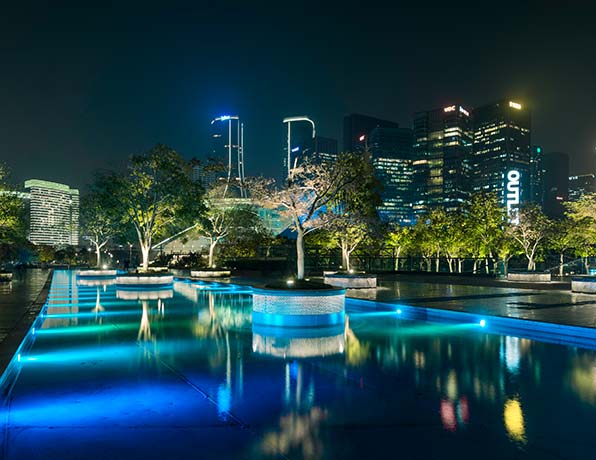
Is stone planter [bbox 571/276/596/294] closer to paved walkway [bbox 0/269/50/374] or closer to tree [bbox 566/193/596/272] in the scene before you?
tree [bbox 566/193/596/272]

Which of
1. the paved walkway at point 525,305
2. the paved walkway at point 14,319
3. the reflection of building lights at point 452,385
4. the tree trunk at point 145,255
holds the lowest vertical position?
the reflection of building lights at point 452,385

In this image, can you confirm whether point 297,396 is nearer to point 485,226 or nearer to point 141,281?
point 141,281

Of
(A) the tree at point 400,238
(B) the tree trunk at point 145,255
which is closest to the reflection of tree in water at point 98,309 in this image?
(B) the tree trunk at point 145,255

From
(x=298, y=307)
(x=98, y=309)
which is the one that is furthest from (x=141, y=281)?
(x=298, y=307)

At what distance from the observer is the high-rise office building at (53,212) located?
53.2 m

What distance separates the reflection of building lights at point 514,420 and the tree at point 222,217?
30470 mm

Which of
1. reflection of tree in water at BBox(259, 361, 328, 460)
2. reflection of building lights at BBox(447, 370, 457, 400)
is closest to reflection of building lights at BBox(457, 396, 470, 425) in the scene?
reflection of building lights at BBox(447, 370, 457, 400)

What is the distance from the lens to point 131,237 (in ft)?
150

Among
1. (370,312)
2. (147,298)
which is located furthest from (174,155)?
(370,312)

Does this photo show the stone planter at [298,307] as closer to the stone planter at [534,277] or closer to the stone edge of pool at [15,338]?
the stone edge of pool at [15,338]

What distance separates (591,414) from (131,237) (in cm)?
4426

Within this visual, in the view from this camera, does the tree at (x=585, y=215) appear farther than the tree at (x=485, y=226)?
No

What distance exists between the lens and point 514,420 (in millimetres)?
5340

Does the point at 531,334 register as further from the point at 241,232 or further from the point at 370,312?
the point at 241,232
